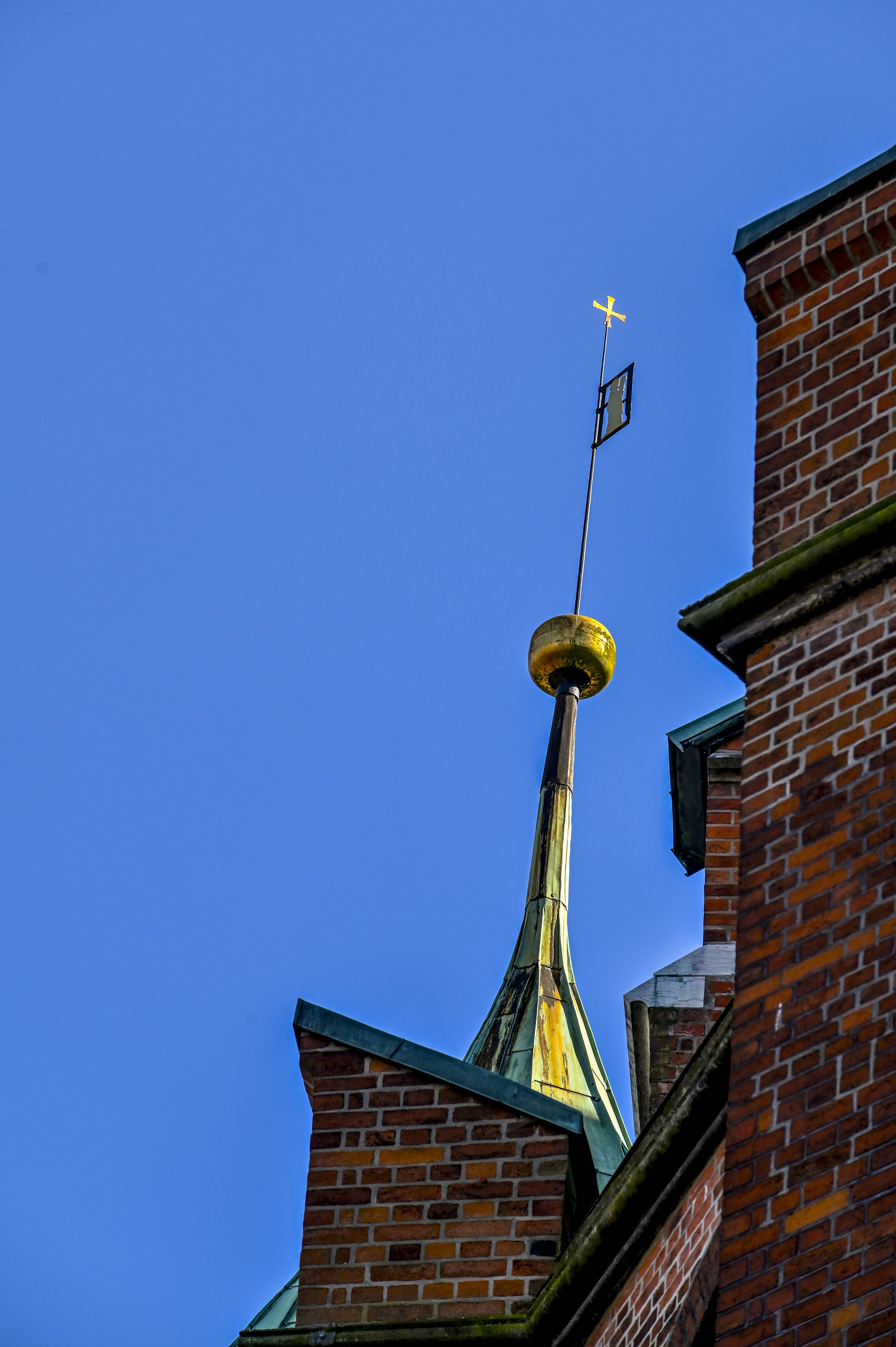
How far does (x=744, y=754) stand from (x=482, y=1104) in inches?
111

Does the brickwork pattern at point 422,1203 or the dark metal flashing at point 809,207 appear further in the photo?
the brickwork pattern at point 422,1203

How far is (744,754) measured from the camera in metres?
7.15

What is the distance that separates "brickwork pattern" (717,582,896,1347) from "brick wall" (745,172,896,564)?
18.4 inches

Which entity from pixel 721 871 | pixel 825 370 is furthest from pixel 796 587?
pixel 721 871

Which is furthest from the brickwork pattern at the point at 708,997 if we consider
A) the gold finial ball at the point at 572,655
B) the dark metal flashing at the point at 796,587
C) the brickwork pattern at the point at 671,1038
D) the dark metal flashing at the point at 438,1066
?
the gold finial ball at the point at 572,655

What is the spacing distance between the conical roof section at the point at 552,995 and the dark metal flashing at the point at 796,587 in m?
5.10

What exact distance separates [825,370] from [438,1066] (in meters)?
3.60

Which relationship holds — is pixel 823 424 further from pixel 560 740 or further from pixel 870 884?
pixel 560 740

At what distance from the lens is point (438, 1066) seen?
9422mm

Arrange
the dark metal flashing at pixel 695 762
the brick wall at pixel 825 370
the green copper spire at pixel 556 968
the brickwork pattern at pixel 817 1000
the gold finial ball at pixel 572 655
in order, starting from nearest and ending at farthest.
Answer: the brickwork pattern at pixel 817 1000, the brick wall at pixel 825 370, the dark metal flashing at pixel 695 762, the green copper spire at pixel 556 968, the gold finial ball at pixel 572 655

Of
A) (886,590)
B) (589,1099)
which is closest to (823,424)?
(886,590)

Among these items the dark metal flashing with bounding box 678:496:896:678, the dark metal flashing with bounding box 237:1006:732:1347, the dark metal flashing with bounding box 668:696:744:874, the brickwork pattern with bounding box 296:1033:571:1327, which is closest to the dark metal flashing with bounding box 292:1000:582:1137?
the brickwork pattern with bounding box 296:1033:571:1327

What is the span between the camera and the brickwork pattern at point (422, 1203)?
349 inches

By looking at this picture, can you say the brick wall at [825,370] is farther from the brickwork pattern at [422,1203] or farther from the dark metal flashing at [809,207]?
the brickwork pattern at [422,1203]
